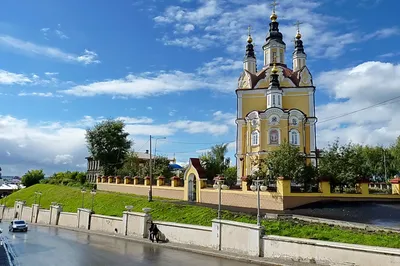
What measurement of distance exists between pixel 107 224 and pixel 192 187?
7.46 meters

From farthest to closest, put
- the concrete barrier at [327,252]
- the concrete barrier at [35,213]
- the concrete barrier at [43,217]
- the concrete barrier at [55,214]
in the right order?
1. the concrete barrier at [35,213]
2. the concrete barrier at [43,217]
3. the concrete barrier at [55,214]
4. the concrete barrier at [327,252]

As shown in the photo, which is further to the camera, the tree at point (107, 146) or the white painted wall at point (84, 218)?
the tree at point (107, 146)

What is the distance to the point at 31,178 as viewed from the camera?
249 ft

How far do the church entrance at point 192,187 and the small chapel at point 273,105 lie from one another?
11.7m

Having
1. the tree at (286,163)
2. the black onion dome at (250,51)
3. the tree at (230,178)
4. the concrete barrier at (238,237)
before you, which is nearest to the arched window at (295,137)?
the tree at (230,178)

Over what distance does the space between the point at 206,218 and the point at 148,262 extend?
7.43m

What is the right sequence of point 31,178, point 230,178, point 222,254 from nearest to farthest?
point 222,254
point 230,178
point 31,178

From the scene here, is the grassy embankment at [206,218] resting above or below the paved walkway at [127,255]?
above

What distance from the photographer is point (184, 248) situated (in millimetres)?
17953

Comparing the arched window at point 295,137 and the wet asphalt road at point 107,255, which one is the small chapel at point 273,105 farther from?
the wet asphalt road at point 107,255

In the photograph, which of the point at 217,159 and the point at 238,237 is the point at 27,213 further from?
the point at 238,237

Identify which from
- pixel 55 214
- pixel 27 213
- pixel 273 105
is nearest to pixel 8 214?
pixel 27 213

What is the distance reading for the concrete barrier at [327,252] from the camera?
11.2 metres

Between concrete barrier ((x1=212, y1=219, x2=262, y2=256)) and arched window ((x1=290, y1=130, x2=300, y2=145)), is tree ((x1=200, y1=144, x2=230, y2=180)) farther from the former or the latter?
concrete barrier ((x1=212, y1=219, x2=262, y2=256))
